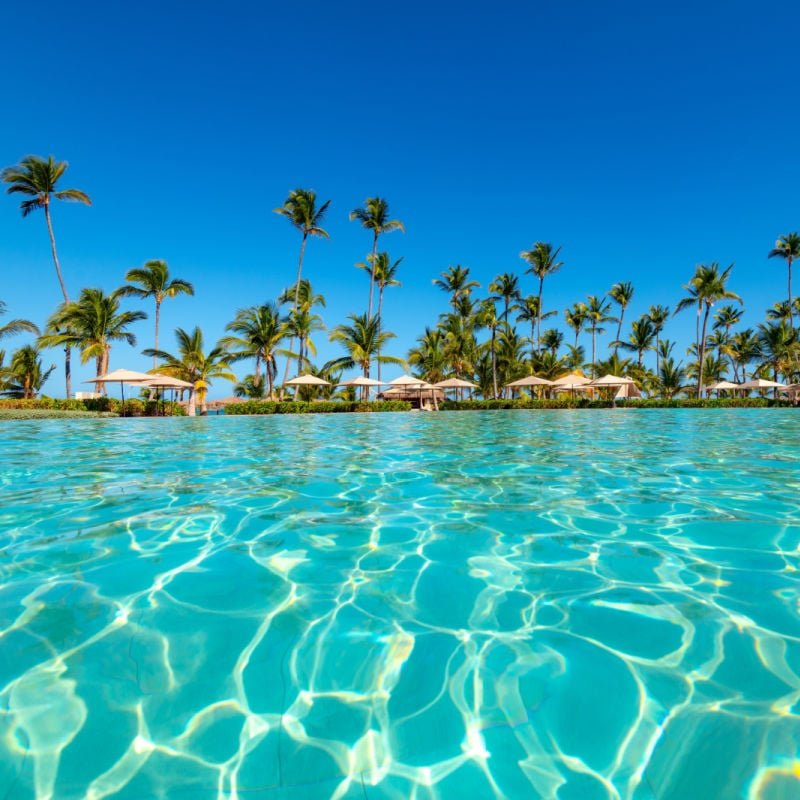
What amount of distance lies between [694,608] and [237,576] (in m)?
2.76

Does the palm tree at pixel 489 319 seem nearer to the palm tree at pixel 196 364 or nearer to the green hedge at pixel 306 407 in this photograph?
the green hedge at pixel 306 407

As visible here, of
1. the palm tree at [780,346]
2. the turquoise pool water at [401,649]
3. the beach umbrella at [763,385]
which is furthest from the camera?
the palm tree at [780,346]

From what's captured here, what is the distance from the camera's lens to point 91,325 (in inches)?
1045

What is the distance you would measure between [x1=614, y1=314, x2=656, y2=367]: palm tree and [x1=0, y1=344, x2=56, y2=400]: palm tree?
1986 inches

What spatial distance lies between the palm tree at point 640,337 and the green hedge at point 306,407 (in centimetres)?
2807

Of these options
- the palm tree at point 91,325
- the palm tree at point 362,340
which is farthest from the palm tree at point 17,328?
the palm tree at point 362,340

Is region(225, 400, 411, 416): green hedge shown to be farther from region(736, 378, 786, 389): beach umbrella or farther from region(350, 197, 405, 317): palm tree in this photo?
region(736, 378, 786, 389): beach umbrella

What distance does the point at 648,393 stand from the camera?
169 ft

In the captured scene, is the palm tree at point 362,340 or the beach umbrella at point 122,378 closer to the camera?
the beach umbrella at point 122,378

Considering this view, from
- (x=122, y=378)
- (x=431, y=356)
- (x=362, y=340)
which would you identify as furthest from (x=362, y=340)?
(x=122, y=378)

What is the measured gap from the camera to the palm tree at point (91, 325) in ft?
85.5

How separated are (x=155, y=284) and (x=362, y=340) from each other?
14.1m

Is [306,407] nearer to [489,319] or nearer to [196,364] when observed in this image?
[196,364]

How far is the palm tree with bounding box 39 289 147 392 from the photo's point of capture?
2606cm
